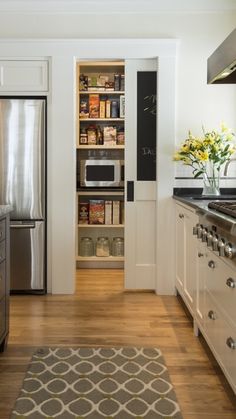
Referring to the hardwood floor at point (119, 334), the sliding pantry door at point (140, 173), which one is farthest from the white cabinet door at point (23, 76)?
the hardwood floor at point (119, 334)

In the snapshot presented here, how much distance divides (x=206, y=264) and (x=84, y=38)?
2.53 m

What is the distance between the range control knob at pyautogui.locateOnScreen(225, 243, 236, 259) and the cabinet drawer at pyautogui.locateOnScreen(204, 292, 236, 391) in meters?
0.33

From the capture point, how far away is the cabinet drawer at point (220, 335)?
6.73 ft

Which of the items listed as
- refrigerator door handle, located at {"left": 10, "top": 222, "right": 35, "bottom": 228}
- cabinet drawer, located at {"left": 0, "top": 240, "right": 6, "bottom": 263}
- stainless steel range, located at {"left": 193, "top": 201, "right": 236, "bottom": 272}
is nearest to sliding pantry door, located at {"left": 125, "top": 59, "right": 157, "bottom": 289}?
refrigerator door handle, located at {"left": 10, "top": 222, "right": 35, "bottom": 228}

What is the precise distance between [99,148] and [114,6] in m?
1.69

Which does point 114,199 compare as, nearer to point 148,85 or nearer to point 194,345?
point 148,85

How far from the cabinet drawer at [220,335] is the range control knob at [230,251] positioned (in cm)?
33

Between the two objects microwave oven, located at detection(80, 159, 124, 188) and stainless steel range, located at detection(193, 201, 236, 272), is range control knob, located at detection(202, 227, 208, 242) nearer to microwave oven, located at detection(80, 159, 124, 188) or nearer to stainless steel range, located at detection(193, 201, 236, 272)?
stainless steel range, located at detection(193, 201, 236, 272)

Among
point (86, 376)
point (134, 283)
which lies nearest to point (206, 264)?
point (86, 376)

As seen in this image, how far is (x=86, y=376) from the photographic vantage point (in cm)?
245

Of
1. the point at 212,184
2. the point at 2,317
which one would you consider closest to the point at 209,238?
the point at 2,317

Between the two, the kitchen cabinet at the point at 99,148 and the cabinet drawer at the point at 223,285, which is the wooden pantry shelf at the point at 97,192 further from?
the cabinet drawer at the point at 223,285

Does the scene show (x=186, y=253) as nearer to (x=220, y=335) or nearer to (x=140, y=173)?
(x=140, y=173)

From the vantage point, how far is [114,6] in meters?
4.11
